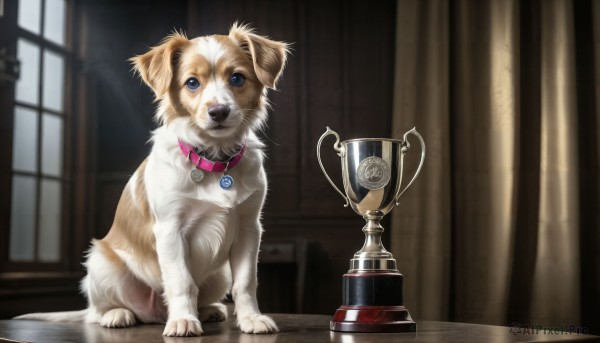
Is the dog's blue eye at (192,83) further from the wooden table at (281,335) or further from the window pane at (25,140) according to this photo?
the window pane at (25,140)

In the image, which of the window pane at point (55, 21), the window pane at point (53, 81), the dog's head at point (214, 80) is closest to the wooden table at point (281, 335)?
the dog's head at point (214, 80)

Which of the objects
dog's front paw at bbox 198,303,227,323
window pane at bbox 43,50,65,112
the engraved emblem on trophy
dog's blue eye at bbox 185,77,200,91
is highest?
window pane at bbox 43,50,65,112

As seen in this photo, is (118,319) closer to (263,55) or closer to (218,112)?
(218,112)

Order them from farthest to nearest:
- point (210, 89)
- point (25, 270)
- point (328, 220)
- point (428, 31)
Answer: point (328, 220) → point (428, 31) → point (25, 270) → point (210, 89)

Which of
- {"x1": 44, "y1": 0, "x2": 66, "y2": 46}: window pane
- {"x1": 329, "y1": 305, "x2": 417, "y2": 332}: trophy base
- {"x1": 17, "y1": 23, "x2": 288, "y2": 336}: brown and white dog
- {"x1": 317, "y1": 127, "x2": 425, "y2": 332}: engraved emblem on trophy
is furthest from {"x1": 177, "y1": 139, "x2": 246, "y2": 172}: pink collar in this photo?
{"x1": 44, "y1": 0, "x2": 66, "y2": 46}: window pane

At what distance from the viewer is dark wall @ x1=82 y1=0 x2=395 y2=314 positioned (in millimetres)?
3758

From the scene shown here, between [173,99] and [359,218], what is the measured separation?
7.47ft

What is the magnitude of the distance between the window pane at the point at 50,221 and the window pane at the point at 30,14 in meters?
0.70

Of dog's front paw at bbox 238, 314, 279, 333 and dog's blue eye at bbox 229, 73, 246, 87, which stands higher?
dog's blue eye at bbox 229, 73, 246, 87

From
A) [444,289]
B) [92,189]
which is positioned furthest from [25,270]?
[444,289]

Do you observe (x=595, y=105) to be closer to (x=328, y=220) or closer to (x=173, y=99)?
(x=328, y=220)

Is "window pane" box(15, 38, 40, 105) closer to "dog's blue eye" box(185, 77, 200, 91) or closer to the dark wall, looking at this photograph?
the dark wall

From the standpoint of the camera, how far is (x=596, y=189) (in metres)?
3.38

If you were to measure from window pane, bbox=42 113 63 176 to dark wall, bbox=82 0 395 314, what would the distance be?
28cm
